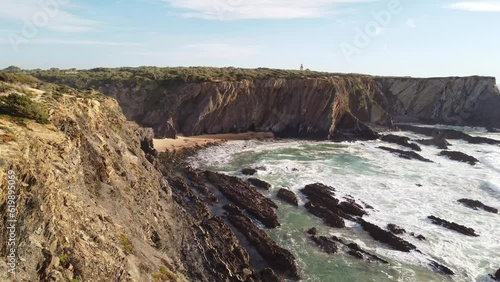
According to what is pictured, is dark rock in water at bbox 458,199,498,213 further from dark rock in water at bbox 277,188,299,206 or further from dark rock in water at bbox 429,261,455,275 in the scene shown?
dark rock in water at bbox 277,188,299,206

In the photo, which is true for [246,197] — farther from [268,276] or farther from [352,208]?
[268,276]

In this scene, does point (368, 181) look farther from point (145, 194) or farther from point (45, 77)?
point (45, 77)

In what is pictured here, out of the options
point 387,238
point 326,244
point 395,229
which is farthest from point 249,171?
point 387,238

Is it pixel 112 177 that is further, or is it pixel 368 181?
pixel 368 181

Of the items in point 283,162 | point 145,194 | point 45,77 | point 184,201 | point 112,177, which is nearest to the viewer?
point 112,177

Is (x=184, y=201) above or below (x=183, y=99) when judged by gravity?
below

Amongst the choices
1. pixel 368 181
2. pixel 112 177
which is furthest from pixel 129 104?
pixel 112 177
